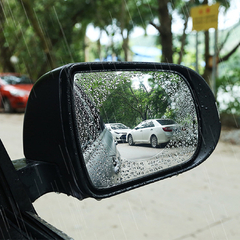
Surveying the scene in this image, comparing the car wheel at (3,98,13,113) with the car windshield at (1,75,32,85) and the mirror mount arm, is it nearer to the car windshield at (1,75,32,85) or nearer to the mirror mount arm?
the car windshield at (1,75,32,85)

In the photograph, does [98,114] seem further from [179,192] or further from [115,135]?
[179,192]

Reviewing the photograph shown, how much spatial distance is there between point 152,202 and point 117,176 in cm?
318

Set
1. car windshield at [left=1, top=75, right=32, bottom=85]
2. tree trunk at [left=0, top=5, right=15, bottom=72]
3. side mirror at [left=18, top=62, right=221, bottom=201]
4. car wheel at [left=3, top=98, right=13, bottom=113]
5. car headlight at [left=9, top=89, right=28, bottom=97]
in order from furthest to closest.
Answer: tree trunk at [left=0, top=5, right=15, bottom=72] < car windshield at [left=1, top=75, right=32, bottom=85] < car wheel at [left=3, top=98, right=13, bottom=113] < car headlight at [left=9, top=89, right=28, bottom=97] < side mirror at [left=18, top=62, right=221, bottom=201]

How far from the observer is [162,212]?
385 centimetres

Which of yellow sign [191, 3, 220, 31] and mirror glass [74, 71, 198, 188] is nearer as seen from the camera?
mirror glass [74, 71, 198, 188]

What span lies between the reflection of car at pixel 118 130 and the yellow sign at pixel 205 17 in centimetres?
707

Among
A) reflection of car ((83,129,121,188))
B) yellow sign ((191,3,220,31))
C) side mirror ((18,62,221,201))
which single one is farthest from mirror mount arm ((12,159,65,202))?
yellow sign ((191,3,220,31))

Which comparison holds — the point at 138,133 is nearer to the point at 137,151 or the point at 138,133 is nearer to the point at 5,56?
the point at 137,151

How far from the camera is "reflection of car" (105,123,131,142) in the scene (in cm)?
103

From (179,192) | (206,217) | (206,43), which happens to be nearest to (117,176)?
(206,217)

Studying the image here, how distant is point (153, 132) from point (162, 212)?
292 cm

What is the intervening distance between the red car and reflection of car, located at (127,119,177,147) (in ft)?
34.9

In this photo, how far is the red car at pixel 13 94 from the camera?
11.9 metres

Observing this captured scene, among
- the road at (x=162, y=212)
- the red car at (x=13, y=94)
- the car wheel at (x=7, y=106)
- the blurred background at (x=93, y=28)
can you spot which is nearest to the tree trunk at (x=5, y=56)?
the blurred background at (x=93, y=28)
